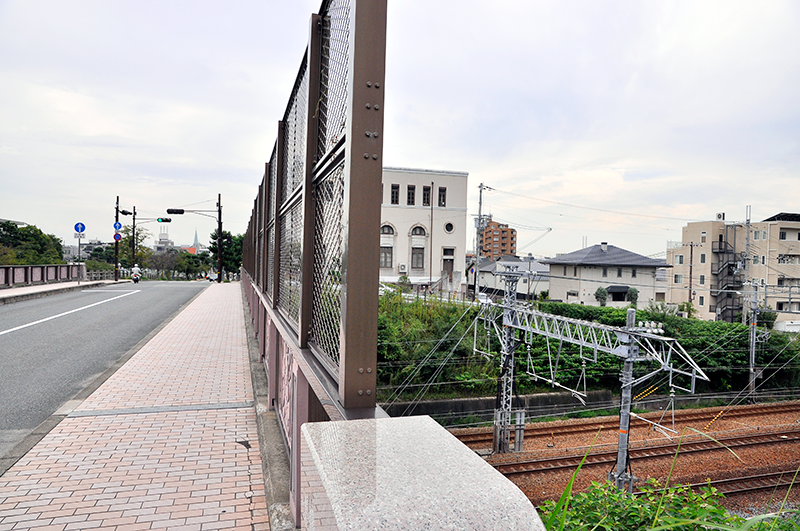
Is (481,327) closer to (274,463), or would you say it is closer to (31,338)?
(31,338)

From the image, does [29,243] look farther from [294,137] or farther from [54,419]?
[294,137]

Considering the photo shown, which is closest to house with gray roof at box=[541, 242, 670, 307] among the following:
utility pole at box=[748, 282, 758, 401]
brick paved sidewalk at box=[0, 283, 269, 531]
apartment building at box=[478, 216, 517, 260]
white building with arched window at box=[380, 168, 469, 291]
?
white building with arched window at box=[380, 168, 469, 291]

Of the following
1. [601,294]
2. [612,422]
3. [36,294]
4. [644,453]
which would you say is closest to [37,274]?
[36,294]

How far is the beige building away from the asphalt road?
39.4 m

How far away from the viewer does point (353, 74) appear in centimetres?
199

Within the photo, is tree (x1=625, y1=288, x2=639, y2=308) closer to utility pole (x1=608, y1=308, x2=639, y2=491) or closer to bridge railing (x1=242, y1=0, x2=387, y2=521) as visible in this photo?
utility pole (x1=608, y1=308, x2=639, y2=491)

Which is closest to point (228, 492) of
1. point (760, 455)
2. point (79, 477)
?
point (79, 477)

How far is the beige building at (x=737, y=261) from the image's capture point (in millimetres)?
40656

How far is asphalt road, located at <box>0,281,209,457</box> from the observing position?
643 cm

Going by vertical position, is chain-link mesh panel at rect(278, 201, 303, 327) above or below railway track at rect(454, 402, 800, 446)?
above

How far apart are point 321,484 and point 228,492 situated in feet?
11.0

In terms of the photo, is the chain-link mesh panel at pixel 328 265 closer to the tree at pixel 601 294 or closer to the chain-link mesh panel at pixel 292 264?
the chain-link mesh panel at pixel 292 264

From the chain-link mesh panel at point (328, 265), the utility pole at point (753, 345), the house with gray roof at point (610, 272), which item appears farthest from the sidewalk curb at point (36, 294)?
the house with gray roof at point (610, 272)

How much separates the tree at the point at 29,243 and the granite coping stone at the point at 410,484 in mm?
49393
